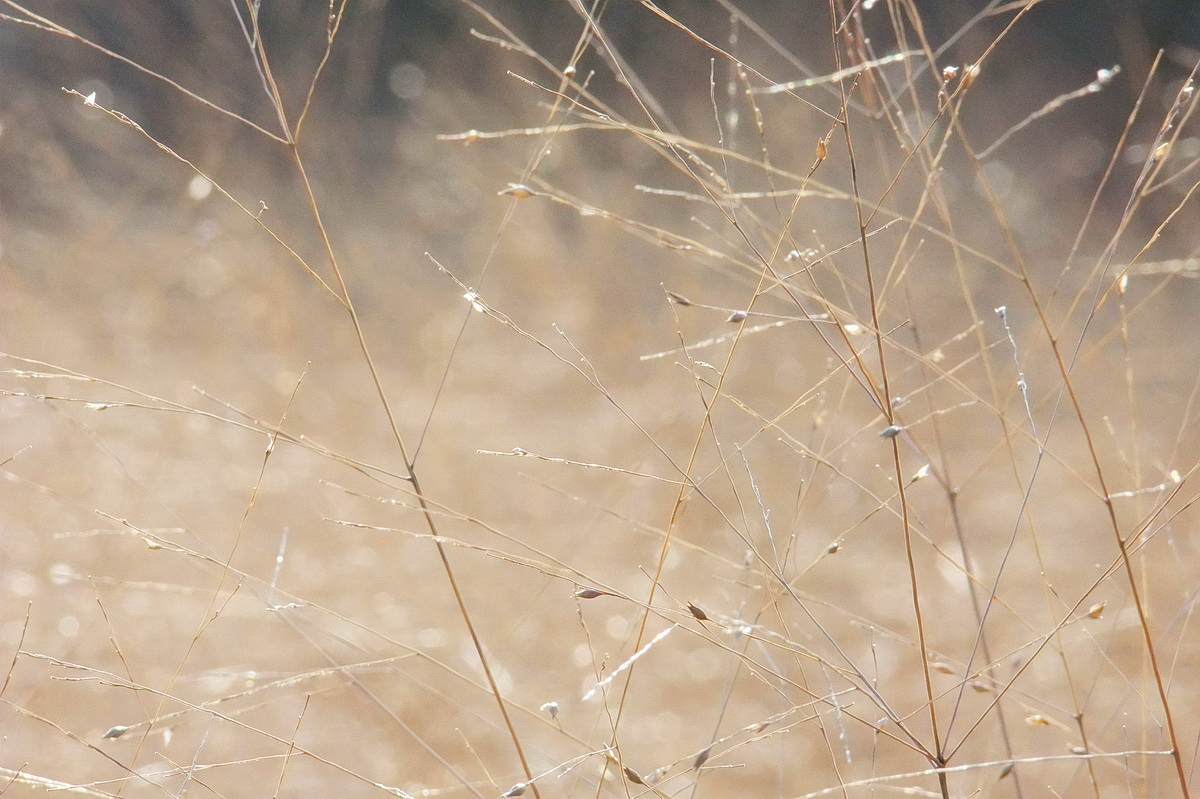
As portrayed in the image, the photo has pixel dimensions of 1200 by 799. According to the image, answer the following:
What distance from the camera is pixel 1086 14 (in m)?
1.84

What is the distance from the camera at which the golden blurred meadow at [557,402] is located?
0.97m

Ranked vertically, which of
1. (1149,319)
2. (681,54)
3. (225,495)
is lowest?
(225,495)

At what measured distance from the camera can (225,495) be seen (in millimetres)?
1334

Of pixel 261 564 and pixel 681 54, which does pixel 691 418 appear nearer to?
pixel 261 564

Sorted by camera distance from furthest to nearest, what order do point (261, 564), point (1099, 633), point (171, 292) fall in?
point (171, 292), point (261, 564), point (1099, 633)

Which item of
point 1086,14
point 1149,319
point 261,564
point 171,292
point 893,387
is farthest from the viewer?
point 1086,14

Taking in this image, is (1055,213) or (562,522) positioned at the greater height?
(1055,213)

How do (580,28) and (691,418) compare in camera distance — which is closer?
(691,418)

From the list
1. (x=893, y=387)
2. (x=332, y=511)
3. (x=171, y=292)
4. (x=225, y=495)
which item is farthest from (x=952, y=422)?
(x=171, y=292)

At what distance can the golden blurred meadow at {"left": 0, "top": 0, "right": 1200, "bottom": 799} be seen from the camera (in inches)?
38.0

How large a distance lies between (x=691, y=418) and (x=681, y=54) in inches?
36.1

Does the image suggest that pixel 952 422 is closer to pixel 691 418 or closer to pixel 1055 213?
pixel 691 418

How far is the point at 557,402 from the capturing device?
1.50 metres

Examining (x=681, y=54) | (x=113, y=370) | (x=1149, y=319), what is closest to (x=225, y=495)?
(x=113, y=370)
